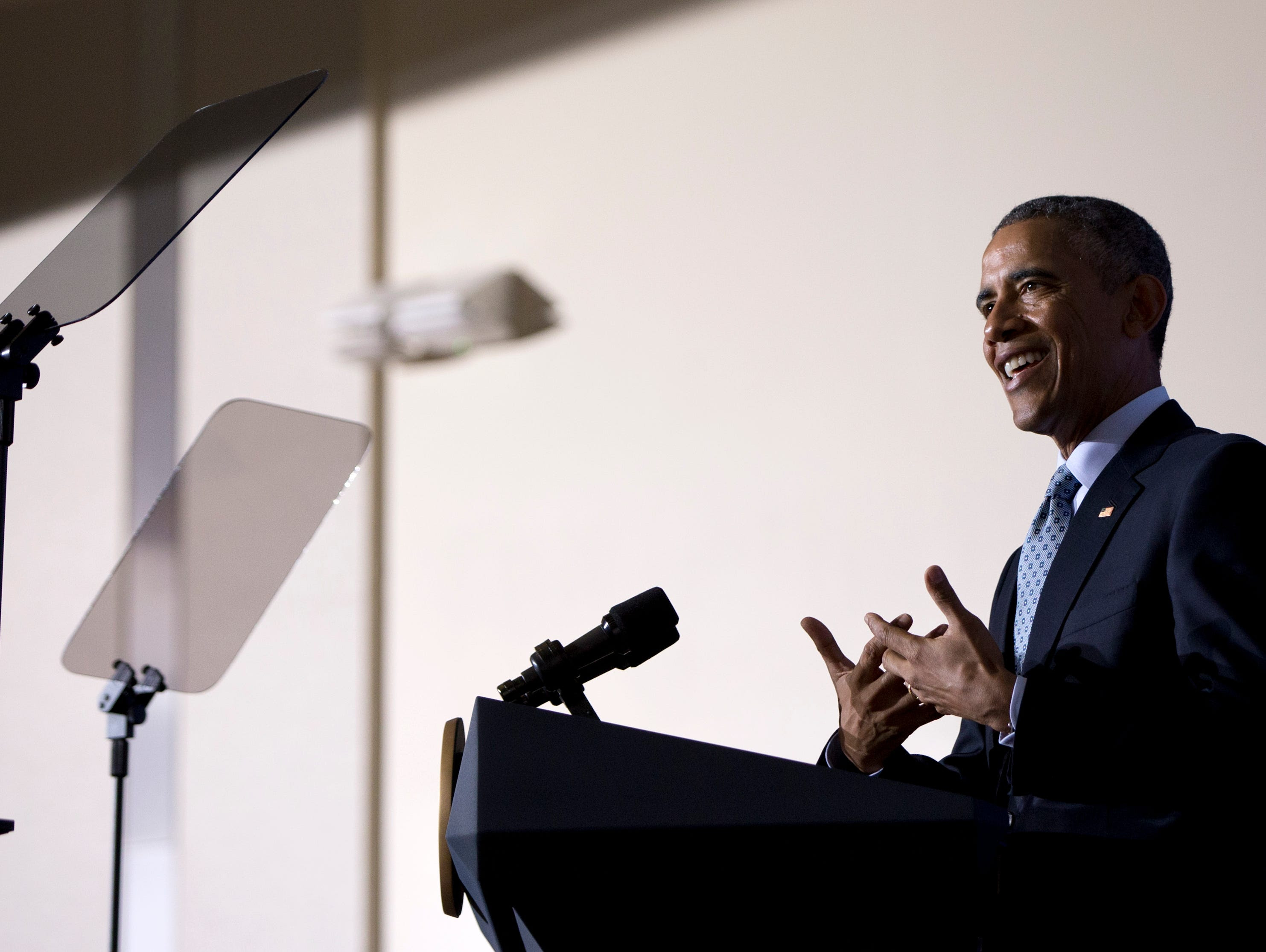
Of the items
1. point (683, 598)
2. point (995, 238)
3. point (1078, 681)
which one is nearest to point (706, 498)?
point (683, 598)

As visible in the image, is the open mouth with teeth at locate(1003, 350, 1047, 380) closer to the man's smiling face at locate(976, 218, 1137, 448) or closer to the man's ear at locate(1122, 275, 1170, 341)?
the man's smiling face at locate(976, 218, 1137, 448)

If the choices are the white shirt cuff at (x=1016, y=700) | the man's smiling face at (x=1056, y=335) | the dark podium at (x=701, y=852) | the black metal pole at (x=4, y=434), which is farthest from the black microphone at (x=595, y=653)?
the man's smiling face at (x=1056, y=335)

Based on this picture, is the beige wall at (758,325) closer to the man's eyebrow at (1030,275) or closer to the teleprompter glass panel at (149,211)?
the man's eyebrow at (1030,275)

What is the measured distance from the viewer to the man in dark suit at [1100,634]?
1082 mm

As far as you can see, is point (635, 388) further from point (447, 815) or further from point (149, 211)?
point (447, 815)

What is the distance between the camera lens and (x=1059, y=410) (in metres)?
1.47

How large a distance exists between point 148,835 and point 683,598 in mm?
1799

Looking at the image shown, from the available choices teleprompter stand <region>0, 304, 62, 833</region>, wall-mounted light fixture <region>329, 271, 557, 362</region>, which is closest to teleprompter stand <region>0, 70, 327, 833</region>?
teleprompter stand <region>0, 304, 62, 833</region>

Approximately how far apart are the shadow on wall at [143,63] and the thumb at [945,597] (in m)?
2.55

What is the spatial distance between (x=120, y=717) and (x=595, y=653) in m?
1.35

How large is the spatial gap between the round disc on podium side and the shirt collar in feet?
2.96

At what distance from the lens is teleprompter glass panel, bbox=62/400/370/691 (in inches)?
84.0

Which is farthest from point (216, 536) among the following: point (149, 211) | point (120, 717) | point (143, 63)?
point (143, 63)

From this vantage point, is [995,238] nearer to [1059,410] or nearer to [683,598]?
[1059,410]
